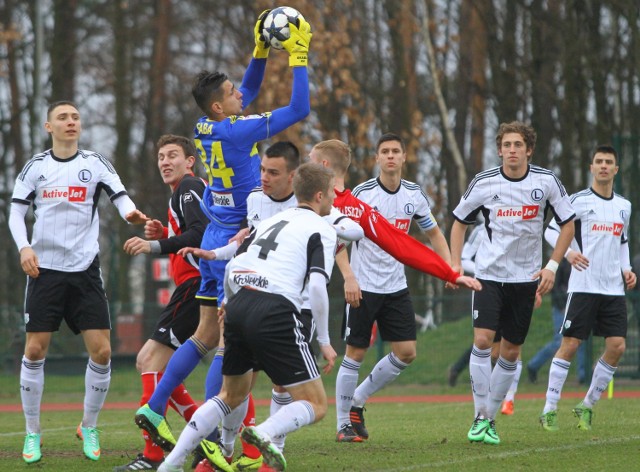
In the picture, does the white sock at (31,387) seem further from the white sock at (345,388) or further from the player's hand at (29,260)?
the white sock at (345,388)

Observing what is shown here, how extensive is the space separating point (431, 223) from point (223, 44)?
23.6 meters

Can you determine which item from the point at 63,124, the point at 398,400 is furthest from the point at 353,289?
the point at 398,400

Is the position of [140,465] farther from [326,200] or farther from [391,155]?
[391,155]

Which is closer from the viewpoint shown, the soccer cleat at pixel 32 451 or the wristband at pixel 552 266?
the soccer cleat at pixel 32 451

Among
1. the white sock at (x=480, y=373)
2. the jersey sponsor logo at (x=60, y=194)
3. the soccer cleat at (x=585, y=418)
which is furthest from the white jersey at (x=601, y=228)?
the jersey sponsor logo at (x=60, y=194)

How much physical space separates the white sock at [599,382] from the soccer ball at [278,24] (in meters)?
4.84

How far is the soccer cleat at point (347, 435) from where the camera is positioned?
962 centimetres

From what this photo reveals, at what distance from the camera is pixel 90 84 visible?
31906 mm

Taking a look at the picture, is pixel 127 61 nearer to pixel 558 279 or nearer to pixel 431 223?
pixel 558 279

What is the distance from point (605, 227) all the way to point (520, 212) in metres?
2.20

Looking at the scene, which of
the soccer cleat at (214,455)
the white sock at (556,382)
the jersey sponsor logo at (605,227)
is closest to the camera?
the soccer cleat at (214,455)

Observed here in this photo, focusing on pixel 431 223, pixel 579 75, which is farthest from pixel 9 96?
pixel 431 223

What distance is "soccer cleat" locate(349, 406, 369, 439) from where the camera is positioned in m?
9.81

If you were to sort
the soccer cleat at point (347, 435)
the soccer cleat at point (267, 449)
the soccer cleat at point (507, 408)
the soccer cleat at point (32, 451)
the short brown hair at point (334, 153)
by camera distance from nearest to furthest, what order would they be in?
the soccer cleat at point (267, 449), the soccer cleat at point (32, 451), the short brown hair at point (334, 153), the soccer cleat at point (347, 435), the soccer cleat at point (507, 408)
